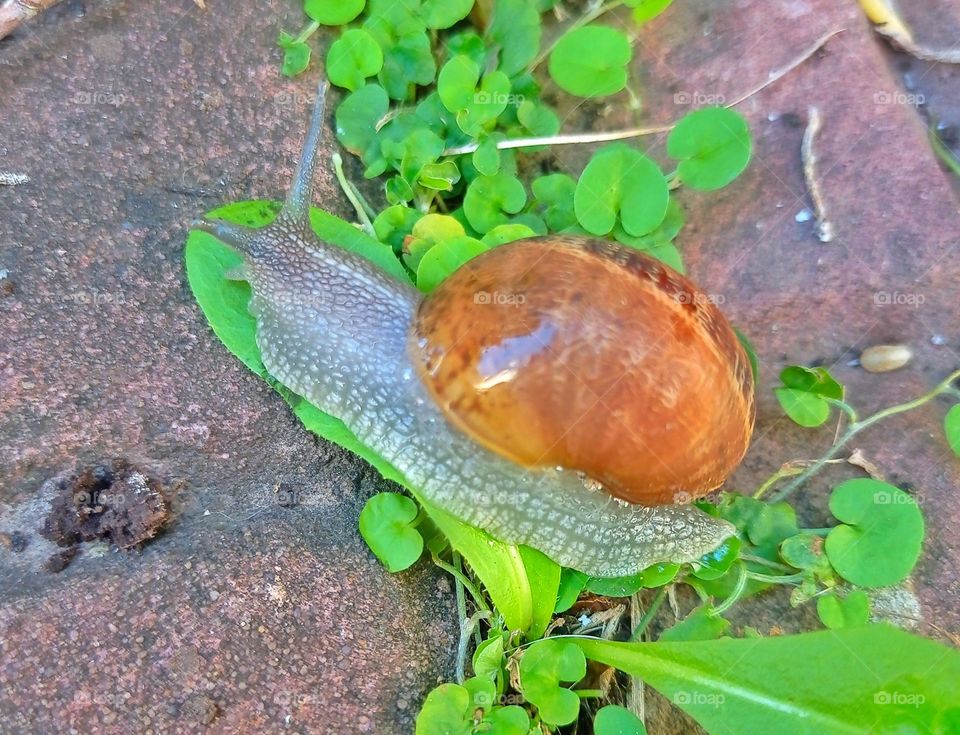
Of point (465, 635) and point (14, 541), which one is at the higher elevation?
point (14, 541)

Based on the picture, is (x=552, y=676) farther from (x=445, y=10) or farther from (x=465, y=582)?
(x=445, y=10)

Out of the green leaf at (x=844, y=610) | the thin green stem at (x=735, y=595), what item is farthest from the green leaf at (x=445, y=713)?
the green leaf at (x=844, y=610)

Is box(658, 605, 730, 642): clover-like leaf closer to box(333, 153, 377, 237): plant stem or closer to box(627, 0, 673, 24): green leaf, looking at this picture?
box(333, 153, 377, 237): plant stem

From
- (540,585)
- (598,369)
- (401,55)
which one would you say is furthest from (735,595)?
(401,55)

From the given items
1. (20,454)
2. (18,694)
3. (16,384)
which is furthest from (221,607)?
(16,384)

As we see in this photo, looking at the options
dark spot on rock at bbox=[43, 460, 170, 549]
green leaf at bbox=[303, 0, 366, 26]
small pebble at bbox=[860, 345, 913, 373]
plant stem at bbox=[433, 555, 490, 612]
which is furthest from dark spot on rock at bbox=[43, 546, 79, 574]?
small pebble at bbox=[860, 345, 913, 373]
